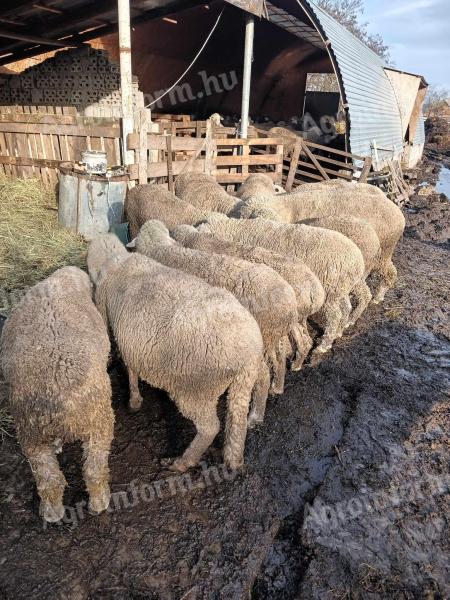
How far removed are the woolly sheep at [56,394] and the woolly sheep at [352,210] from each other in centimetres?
374

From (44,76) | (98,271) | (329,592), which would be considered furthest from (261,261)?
(44,76)

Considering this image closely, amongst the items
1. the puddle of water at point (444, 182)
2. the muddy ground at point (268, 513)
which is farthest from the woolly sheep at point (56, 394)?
the puddle of water at point (444, 182)

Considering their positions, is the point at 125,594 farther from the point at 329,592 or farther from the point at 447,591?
the point at 447,591

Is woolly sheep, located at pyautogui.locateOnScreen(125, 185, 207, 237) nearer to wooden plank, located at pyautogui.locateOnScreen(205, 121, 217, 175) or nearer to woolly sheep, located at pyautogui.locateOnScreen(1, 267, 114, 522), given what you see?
wooden plank, located at pyautogui.locateOnScreen(205, 121, 217, 175)

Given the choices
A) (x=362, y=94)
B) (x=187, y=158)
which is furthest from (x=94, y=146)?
(x=362, y=94)

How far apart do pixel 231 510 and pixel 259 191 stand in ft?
19.2

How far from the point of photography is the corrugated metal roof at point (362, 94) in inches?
433

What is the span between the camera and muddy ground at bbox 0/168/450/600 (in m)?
2.43

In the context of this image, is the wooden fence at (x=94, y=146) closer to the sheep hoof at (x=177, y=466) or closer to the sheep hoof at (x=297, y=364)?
the sheep hoof at (x=297, y=364)

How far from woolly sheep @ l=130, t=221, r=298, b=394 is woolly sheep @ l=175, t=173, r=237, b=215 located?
2.86m

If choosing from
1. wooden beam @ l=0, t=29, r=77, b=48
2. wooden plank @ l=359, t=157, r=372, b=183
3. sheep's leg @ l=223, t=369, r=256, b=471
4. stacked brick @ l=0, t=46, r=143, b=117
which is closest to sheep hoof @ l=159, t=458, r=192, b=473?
sheep's leg @ l=223, t=369, r=256, b=471

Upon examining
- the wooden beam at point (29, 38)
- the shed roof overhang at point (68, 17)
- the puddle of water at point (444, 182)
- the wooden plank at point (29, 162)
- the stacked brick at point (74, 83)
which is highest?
the shed roof overhang at point (68, 17)

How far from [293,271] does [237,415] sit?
1.54m

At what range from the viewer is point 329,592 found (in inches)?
94.0
